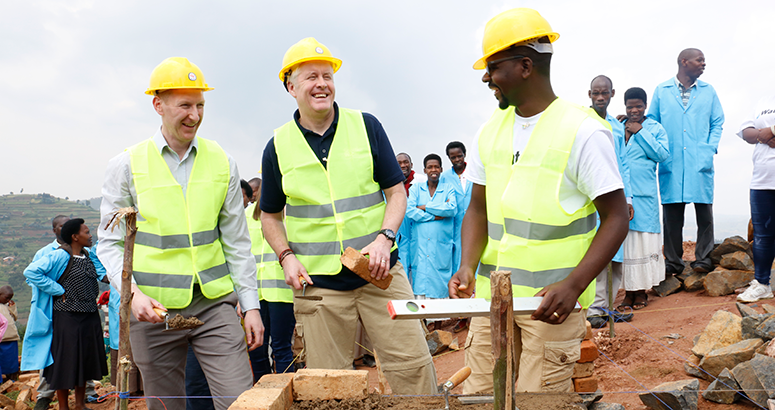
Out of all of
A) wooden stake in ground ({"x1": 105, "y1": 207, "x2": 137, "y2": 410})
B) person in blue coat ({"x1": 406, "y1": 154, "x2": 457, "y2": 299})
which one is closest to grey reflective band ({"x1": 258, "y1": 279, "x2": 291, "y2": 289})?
wooden stake in ground ({"x1": 105, "y1": 207, "x2": 137, "y2": 410})

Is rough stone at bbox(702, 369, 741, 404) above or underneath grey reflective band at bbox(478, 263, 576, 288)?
underneath

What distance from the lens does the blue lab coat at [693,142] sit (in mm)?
6707

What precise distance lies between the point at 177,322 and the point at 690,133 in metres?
6.73

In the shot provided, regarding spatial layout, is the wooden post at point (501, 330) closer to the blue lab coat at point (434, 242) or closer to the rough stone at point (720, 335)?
the rough stone at point (720, 335)

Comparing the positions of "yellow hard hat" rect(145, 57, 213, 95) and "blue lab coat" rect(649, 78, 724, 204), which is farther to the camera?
"blue lab coat" rect(649, 78, 724, 204)

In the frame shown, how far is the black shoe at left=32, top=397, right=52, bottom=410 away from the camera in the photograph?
693 centimetres

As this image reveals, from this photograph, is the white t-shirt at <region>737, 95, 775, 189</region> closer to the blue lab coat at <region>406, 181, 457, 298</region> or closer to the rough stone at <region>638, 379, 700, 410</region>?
the rough stone at <region>638, 379, 700, 410</region>

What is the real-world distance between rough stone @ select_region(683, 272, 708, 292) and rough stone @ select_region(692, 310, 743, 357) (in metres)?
2.39

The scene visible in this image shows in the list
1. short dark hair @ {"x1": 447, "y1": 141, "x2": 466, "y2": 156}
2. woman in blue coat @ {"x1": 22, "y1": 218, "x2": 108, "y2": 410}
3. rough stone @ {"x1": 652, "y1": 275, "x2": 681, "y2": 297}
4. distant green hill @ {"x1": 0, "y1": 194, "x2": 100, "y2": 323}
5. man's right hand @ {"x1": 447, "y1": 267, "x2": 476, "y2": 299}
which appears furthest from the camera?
distant green hill @ {"x1": 0, "y1": 194, "x2": 100, "y2": 323}

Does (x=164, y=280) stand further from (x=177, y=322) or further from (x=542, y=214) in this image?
(x=542, y=214)

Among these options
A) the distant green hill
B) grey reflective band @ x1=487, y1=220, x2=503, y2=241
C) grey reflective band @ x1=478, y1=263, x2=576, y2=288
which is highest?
grey reflective band @ x1=487, y1=220, x2=503, y2=241

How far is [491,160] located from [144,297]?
6.67 feet

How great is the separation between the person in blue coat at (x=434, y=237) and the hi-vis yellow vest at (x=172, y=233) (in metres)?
4.74

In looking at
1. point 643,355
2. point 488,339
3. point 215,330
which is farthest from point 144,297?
point 643,355
